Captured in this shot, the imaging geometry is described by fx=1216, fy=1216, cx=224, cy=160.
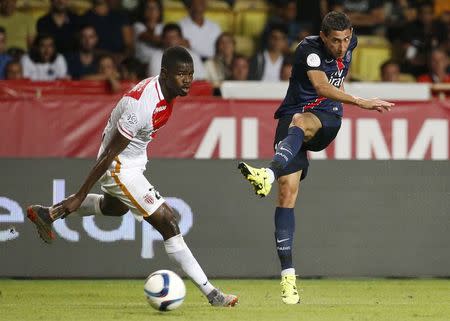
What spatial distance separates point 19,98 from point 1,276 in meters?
2.83

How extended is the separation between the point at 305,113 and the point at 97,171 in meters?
1.80

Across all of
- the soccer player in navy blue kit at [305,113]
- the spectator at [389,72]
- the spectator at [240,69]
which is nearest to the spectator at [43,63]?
the spectator at [240,69]

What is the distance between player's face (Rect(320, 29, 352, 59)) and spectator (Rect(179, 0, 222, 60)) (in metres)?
7.01

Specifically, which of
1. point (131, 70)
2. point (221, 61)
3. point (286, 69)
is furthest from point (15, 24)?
point (286, 69)

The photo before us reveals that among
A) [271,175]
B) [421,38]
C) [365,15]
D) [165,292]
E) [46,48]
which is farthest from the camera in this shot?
[365,15]

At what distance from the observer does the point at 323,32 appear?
9367mm

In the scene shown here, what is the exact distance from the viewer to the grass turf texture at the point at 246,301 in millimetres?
8461

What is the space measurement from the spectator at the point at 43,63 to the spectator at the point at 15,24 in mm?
791

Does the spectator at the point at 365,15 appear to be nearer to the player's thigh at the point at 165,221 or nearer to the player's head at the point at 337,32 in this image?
the player's head at the point at 337,32

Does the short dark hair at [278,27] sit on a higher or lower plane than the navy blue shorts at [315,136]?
higher

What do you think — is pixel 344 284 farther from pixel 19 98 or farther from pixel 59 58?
pixel 59 58

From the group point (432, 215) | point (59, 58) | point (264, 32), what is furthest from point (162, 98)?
point (264, 32)

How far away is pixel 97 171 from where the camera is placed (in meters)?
8.80

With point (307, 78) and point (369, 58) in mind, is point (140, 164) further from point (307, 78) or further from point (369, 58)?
point (369, 58)
